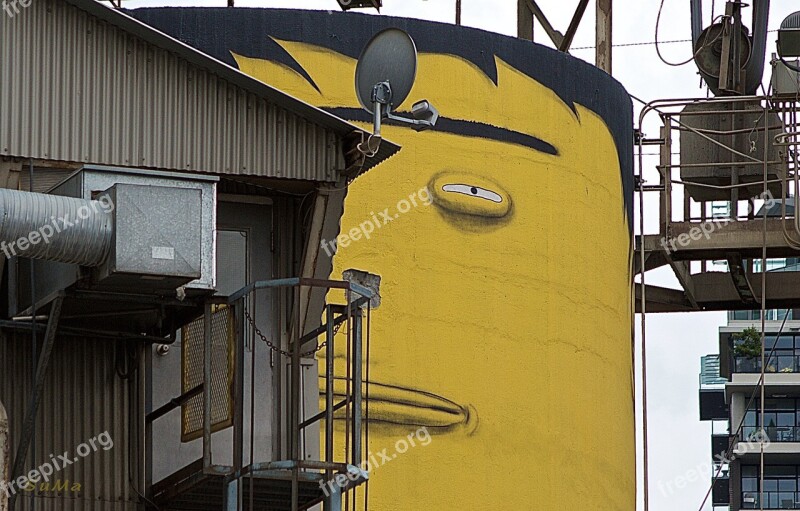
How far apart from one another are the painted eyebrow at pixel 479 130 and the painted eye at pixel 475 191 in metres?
0.82

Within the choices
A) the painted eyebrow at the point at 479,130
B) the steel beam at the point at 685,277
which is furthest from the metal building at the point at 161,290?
the steel beam at the point at 685,277

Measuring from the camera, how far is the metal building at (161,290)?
893 inches

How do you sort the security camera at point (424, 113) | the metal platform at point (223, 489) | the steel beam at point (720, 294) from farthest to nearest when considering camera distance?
the steel beam at point (720, 294) < the metal platform at point (223, 489) < the security camera at point (424, 113)

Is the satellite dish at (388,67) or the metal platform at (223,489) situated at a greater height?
the satellite dish at (388,67)

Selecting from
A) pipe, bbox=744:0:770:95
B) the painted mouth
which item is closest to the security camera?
the painted mouth

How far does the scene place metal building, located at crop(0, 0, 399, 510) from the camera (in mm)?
22688

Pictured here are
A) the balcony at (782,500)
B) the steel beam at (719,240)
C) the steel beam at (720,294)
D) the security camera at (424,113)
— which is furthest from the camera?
the balcony at (782,500)

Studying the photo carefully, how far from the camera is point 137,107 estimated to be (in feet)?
76.2

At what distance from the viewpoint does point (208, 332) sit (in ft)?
76.2

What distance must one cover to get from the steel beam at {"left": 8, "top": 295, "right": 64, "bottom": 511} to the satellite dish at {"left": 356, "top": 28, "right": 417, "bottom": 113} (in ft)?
14.4

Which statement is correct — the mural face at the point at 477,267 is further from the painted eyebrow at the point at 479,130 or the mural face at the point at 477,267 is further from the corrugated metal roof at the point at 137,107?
the corrugated metal roof at the point at 137,107

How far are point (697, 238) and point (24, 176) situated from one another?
51.7 feet

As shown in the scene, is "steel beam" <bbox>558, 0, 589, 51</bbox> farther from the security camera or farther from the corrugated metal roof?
the security camera

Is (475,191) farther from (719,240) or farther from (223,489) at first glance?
(223,489)
